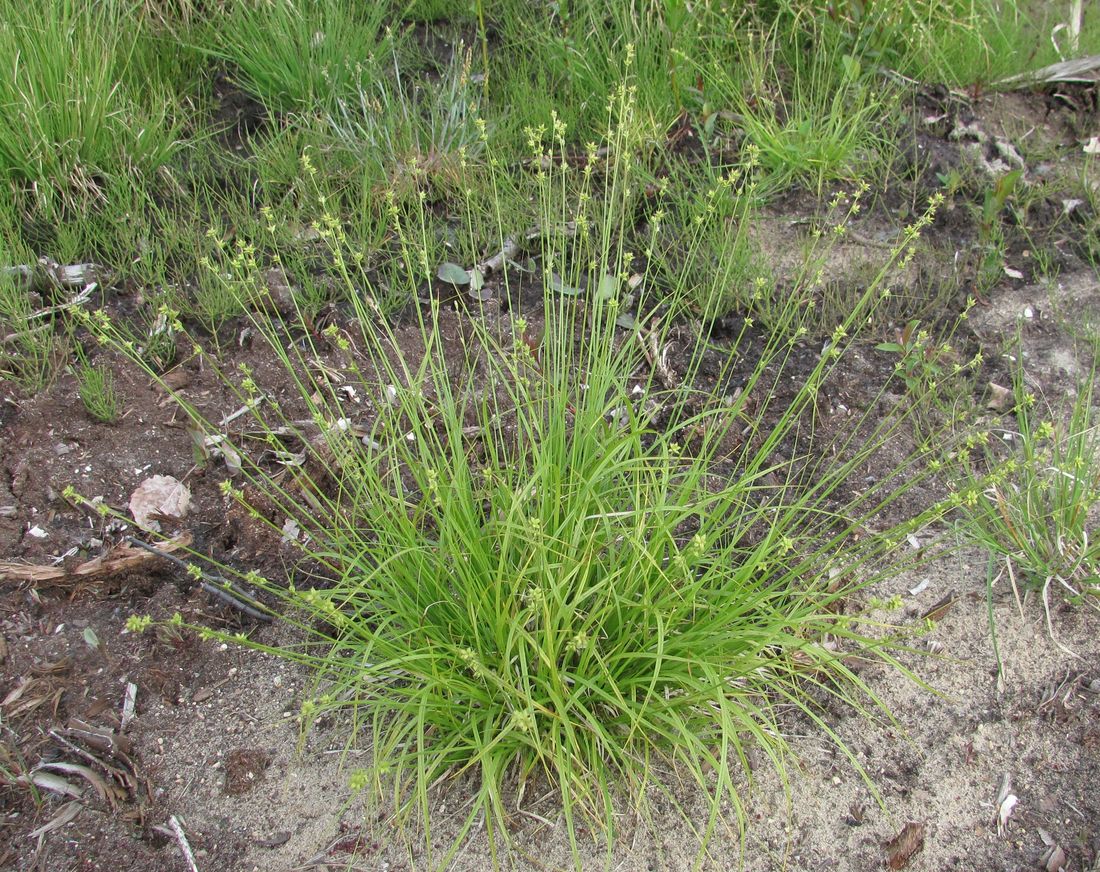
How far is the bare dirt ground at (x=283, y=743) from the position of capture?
6.75 feet

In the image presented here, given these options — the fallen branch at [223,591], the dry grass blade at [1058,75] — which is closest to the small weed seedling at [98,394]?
the fallen branch at [223,591]

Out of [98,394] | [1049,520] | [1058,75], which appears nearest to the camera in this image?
[1049,520]

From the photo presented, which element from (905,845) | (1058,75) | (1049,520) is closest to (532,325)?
(1049,520)

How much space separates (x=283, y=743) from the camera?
2225 mm

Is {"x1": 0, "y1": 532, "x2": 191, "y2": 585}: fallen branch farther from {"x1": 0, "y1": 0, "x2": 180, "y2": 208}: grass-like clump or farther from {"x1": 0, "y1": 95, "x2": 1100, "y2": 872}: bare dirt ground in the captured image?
{"x1": 0, "y1": 0, "x2": 180, "y2": 208}: grass-like clump

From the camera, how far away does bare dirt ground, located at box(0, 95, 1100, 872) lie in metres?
2.06

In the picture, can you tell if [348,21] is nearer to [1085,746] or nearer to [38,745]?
[38,745]

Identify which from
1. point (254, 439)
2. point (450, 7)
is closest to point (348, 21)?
point (450, 7)

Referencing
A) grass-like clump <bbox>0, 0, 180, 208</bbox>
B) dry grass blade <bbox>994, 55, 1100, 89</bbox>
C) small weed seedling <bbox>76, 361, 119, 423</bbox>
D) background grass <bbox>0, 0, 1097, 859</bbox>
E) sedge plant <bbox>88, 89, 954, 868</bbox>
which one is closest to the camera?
sedge plant <bbox>88, 89, 954, 868</bbox>

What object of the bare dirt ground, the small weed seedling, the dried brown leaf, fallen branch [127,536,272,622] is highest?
the small weed seedling

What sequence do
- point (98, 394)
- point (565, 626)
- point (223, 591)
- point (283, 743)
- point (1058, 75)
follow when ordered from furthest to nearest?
point (1058, 75)
point (98, 394)
point (223, 591)
point (283, 743)
point (565, 626)

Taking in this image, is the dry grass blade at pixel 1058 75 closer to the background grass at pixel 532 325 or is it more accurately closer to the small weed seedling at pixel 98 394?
the background grass at pixel 532 325

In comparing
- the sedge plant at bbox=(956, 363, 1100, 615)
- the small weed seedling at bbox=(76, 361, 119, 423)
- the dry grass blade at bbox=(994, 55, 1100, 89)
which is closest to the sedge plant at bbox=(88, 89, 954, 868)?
the sedge plant at bbox=(956, 363, 1100, 615)

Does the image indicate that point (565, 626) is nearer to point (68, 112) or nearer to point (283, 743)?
point (283, 743)
